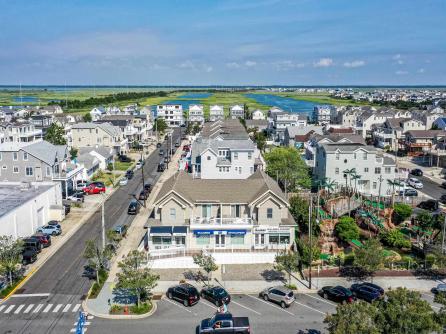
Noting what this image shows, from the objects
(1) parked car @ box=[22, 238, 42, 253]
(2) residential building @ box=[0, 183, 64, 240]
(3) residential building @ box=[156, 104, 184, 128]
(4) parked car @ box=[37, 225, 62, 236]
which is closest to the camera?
(1) parked car @ box=[22, 238, 42, 253]

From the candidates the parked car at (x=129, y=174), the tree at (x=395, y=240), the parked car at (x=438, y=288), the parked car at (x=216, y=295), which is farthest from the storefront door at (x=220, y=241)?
the parked car at (x=129, y=174)

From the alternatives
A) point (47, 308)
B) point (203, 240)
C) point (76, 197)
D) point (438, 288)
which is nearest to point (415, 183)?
point (438, 288)

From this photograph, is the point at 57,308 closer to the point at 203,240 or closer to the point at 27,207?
the point at 203,240

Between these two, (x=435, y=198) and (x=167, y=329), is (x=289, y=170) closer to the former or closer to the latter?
(x=435, y=198)

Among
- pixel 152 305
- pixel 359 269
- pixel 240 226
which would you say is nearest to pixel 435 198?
pixel 359 269

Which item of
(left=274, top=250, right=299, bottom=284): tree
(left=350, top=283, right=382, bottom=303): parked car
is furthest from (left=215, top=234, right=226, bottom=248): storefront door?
(left=350, top=283, right=382, bottom=303): parked car

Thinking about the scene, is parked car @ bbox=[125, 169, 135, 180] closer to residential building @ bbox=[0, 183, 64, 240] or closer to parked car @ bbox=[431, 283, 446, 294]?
residential building @ bbox=[0, 183, 64, 240]
